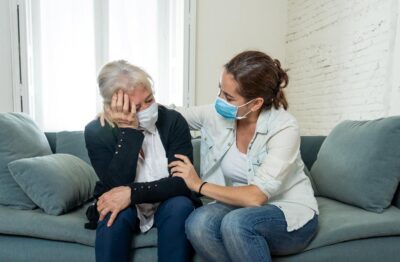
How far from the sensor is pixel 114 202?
1235 mm

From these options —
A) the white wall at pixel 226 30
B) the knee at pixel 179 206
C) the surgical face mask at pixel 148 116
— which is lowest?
the knee at pixel 179 206

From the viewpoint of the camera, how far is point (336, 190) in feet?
5.41

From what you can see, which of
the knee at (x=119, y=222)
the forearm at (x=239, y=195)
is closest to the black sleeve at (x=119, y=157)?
the knee at (x=119, y=222)

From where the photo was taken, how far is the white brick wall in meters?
2.40

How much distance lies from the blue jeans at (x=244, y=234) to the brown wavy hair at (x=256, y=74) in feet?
1.47

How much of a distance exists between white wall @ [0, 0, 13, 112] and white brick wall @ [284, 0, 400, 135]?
107 inches

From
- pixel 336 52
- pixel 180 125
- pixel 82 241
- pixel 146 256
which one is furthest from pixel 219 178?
pixel 336 52

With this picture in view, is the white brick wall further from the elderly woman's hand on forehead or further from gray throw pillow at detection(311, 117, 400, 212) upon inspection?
the elderly woman's hand on forehead

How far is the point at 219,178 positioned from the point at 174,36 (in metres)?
2.28

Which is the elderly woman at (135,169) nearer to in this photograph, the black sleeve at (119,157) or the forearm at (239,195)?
the black sleeve at (119,157)

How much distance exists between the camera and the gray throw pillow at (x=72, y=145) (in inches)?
77.0

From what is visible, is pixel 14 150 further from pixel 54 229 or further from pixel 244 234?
pixel 244 234

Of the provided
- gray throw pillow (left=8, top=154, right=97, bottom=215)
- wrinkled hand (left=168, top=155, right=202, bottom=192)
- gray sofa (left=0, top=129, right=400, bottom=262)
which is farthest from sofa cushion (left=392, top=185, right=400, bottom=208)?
gray throw pillow (left=8, top=154, right=97, bottom=215)

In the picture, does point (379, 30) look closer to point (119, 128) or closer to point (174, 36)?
point (174, 36)
